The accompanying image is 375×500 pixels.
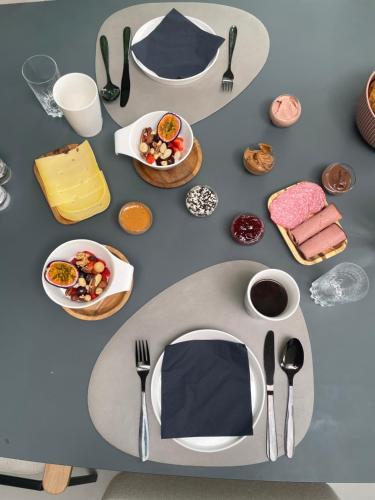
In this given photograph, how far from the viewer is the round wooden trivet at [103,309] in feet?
2.72

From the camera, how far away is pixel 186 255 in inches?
35.0

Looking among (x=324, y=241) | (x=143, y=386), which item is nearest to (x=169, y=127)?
(x=324, y=241)

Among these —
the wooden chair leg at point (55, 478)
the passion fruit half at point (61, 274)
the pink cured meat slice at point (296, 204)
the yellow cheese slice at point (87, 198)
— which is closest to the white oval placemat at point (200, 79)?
the yellow cheese slice at point (87, 198)

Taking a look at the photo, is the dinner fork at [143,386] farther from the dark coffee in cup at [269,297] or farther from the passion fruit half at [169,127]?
the passion fruit half at [169,127]

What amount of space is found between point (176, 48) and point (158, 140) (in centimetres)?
33

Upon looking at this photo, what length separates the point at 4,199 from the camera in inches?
35.5

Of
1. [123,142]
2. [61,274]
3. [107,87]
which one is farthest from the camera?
[107,87]

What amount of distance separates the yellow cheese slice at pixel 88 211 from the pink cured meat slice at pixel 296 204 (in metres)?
0.42

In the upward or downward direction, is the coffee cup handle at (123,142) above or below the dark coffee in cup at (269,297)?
above

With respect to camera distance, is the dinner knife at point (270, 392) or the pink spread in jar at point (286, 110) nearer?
the dinner knife at point (270, 392)

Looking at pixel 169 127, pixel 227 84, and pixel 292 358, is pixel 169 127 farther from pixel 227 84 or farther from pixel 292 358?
Answer: pixel 292 358

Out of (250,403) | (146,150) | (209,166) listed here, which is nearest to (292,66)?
(209,166)

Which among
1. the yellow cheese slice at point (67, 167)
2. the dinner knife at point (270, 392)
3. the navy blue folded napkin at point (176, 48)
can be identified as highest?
the navy blue folded napkin at point (176, 48)

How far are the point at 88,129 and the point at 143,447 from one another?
2.56 ft
